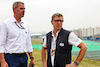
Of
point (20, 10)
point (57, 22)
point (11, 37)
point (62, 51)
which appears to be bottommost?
point (62, 51)

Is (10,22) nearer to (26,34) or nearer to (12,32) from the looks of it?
(12,32)

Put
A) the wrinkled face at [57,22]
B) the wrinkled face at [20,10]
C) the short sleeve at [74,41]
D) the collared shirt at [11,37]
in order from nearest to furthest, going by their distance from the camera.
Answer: the short sleeve at [74,41]
the wrinkled face at [57,22]
the collared shirt at [11,37]
the wrinkled face at [20,10]

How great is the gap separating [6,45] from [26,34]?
544 millimetres

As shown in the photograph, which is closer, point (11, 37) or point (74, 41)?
point (74, 41)

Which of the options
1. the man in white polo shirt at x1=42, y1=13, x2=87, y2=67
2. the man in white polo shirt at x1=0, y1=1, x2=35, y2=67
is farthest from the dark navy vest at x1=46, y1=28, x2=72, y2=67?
the man in white polo shirt at x1=0, y1=1, x2=35, y2=67

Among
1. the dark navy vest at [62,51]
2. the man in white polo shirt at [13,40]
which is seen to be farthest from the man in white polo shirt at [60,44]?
the man in white polo shirt at [13,40]

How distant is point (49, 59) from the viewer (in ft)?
9.15

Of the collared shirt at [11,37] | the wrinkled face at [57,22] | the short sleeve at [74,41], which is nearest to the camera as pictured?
the short sleeve at [74,41]

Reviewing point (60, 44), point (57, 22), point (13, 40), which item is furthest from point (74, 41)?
point (13, 40)

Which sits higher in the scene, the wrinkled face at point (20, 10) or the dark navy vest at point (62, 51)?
the wrinkled face at point (20, 10)

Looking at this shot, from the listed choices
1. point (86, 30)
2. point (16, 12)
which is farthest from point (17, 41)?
point (86, 30)

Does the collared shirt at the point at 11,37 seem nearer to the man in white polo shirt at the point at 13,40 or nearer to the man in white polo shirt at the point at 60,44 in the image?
the man in white polo shirt at the point at 13,40

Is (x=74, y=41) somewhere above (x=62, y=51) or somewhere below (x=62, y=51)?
above

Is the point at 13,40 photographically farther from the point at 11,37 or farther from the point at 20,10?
the point at 20,10
